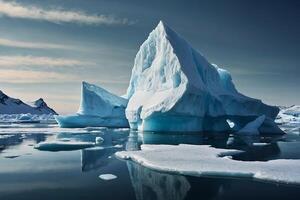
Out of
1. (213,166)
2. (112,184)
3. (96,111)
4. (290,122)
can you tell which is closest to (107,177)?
(112,184)

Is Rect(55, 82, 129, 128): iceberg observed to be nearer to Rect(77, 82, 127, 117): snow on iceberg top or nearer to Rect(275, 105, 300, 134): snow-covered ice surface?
Rect(77, 82, 127, 117): snow on iceberg top

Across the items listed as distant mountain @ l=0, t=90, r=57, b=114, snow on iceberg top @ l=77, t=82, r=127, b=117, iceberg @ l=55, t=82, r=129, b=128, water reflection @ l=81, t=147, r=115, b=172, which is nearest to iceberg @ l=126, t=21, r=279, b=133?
snow on iceberg top @ l=77, t=82, r=127, b=117

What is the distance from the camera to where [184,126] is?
95.8 ft

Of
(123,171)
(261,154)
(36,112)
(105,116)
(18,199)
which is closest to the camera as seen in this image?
(18,199)

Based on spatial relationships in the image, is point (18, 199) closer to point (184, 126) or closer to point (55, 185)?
point (55, 185)

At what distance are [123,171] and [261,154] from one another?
760cm

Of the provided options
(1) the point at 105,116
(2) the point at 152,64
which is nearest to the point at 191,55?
(2) the point at 152,64

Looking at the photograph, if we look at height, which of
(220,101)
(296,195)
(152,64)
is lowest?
(296,195)

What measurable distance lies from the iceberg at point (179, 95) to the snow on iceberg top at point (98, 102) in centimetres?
602

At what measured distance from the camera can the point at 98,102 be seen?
3966 centimetres

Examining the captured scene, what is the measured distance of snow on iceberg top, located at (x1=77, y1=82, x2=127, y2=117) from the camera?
39094 millimetres

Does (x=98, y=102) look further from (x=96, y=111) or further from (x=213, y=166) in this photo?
(x=213, y=166)

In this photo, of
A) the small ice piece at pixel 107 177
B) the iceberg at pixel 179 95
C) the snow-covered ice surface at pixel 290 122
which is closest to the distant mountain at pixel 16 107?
the snow-covered ice surface at pixel 290 122

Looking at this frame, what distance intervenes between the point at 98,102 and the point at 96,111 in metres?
1.21
